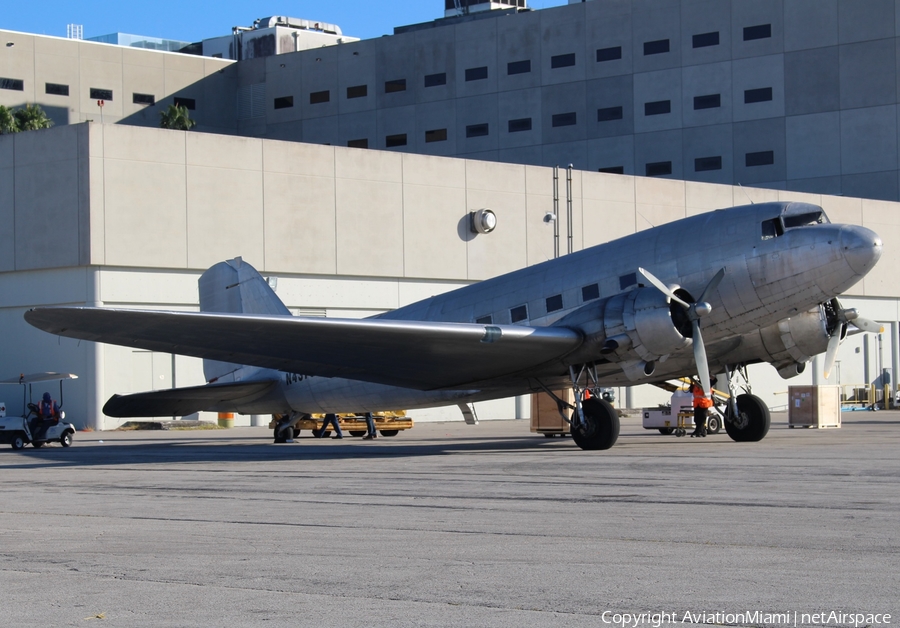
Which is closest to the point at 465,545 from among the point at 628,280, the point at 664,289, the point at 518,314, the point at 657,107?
the point at 664,289

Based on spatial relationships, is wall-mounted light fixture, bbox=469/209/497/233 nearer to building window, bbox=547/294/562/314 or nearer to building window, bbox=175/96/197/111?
building window, bbox=547/294/562/314

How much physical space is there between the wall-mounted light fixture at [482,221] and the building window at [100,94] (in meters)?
41.8

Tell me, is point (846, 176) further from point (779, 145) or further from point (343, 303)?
point (343, 303)

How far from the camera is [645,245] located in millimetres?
19828

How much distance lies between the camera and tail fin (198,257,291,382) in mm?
24812

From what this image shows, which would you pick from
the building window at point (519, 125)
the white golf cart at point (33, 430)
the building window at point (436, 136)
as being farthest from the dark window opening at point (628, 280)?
the building window at point (436, 136)

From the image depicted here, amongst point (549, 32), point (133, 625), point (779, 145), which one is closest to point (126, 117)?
point (549, 32)

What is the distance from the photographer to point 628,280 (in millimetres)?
19656

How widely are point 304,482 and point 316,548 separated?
6.18 meters

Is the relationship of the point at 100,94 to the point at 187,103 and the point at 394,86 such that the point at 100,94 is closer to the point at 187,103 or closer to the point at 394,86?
the point at 187,103

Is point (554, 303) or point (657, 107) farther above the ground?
point (657, 107)

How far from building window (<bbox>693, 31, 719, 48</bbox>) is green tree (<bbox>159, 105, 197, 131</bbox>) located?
118 feet

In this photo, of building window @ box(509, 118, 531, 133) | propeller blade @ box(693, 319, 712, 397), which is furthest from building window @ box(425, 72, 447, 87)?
propeller blade @ box(693, 319, 712, 397)

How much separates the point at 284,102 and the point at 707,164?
32656mm
